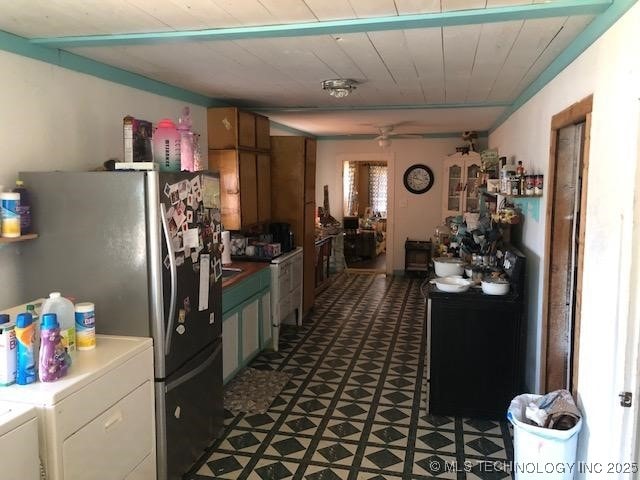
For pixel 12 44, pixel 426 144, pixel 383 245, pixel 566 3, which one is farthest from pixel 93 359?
pixel 383 245

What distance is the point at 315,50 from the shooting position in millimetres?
2617

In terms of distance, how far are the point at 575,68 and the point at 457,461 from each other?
2136 mm

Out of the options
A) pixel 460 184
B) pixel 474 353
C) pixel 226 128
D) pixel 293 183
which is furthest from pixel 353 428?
pixel 460 184

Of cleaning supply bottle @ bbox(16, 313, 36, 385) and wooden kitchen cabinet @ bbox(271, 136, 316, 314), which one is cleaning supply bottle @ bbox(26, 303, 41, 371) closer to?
cleaning supply bottle @ bbox(16, 313, 36, 385)

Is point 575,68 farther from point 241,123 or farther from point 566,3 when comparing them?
point 241,123

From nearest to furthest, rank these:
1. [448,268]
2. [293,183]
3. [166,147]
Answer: [166,147] → [448,268] → [293,183]

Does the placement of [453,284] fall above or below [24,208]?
below

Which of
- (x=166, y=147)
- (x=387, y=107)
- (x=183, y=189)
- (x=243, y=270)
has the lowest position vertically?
(x=243, y=270)

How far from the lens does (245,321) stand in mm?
3832

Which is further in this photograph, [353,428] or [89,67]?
[353,428]

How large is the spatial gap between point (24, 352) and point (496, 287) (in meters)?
2.55

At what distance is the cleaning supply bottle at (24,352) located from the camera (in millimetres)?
1835

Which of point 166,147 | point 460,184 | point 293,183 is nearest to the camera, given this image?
point 166,147

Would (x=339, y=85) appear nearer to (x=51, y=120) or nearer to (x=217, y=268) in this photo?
(x=217, y=268)
